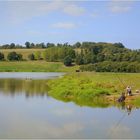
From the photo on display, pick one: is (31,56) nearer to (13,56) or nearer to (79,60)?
(13,56)

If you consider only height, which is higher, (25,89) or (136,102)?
(136,102)

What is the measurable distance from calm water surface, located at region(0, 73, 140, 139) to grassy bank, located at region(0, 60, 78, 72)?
86.1 meters

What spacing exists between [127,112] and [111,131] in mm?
7265

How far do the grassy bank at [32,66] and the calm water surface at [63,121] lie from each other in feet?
283

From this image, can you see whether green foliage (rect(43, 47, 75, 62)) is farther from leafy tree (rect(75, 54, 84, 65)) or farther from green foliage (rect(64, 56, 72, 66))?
leafy tree (rect(75, 54, 84, 65))

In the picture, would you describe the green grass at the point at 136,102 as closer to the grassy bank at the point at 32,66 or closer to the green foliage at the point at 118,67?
the green foliage at the point at 118,67

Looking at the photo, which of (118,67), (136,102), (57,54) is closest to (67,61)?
(57,54)

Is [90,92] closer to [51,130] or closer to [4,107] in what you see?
[4,107]

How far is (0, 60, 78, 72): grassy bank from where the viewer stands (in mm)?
121875

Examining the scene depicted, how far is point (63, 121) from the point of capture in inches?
1011

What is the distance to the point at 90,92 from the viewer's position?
37.3 m

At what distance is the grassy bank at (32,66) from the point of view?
400ft

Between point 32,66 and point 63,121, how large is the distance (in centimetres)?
10413

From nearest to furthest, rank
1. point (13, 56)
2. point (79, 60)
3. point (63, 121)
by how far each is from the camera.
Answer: point (63, 121) < point (79, 60) < point (13, 56)
